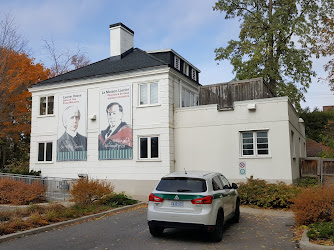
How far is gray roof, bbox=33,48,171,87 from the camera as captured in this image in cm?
1853

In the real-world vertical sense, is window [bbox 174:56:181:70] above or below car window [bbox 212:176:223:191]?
above

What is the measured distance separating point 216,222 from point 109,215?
5251 mm

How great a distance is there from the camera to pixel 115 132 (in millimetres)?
18406

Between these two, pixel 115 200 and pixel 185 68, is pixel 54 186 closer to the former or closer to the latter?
pixel 115 200

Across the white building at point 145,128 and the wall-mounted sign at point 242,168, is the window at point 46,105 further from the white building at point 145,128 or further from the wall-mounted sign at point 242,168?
the wall-mounted sign at point 242,168

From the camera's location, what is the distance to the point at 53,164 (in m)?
20.2

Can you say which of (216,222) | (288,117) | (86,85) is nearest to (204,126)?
(288,117)

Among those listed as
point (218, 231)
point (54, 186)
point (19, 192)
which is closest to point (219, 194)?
point (218, 231)

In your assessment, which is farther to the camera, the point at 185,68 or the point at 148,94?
the point at 185,68

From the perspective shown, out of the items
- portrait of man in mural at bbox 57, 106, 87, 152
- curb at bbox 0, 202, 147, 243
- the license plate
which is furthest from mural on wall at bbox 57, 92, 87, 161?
the license plate

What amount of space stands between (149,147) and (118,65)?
19.4 feet

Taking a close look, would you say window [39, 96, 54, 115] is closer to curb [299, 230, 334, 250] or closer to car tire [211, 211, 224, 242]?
car tire [211, 211, 224, 242]

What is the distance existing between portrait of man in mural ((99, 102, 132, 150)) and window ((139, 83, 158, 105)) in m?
1.42

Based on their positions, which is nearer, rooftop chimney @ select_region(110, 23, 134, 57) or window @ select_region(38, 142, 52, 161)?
window @ select_region(38, 142, 52, 161)
